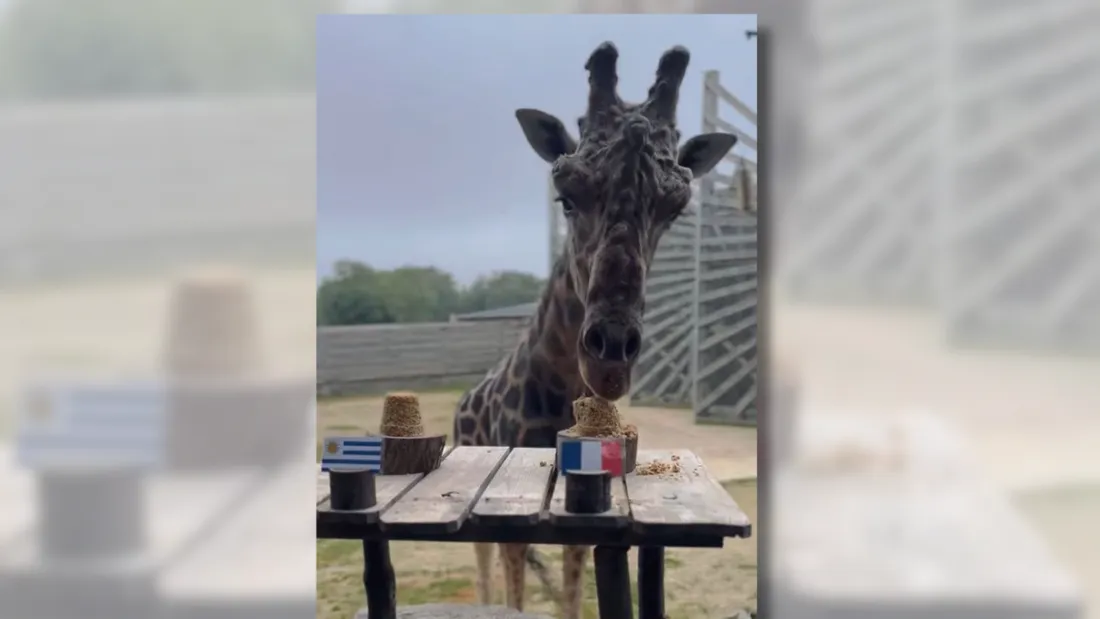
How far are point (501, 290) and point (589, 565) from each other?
0.68 meters

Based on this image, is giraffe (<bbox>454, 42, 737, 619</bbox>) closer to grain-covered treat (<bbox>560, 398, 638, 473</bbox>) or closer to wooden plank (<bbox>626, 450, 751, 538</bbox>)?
grain-covered treat (<bbox>560, 398, 638, 473</bbox>)

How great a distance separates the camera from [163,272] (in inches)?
90.5

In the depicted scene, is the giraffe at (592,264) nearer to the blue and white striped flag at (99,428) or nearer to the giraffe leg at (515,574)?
the giraffe leg at (515,574)

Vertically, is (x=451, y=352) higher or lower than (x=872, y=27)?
lower

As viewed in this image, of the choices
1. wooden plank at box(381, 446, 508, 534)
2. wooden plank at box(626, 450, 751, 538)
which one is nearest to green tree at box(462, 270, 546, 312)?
wooden plank at box(381, 446, 508, 534)

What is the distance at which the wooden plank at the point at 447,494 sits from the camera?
1912mm

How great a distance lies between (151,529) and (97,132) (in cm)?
97

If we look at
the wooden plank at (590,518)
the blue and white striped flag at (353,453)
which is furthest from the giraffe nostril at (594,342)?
the blue and white striped flag at (353,453)

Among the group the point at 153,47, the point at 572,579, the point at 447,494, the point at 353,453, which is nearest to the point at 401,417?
the point at 353,453

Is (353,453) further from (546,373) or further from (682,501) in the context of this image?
(682,501)

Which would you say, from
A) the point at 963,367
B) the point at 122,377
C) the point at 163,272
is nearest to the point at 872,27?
the point at 963,367

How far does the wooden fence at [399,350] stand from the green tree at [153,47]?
619mm

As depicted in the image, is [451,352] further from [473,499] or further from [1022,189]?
[1022,189]

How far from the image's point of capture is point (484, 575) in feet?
7.50
